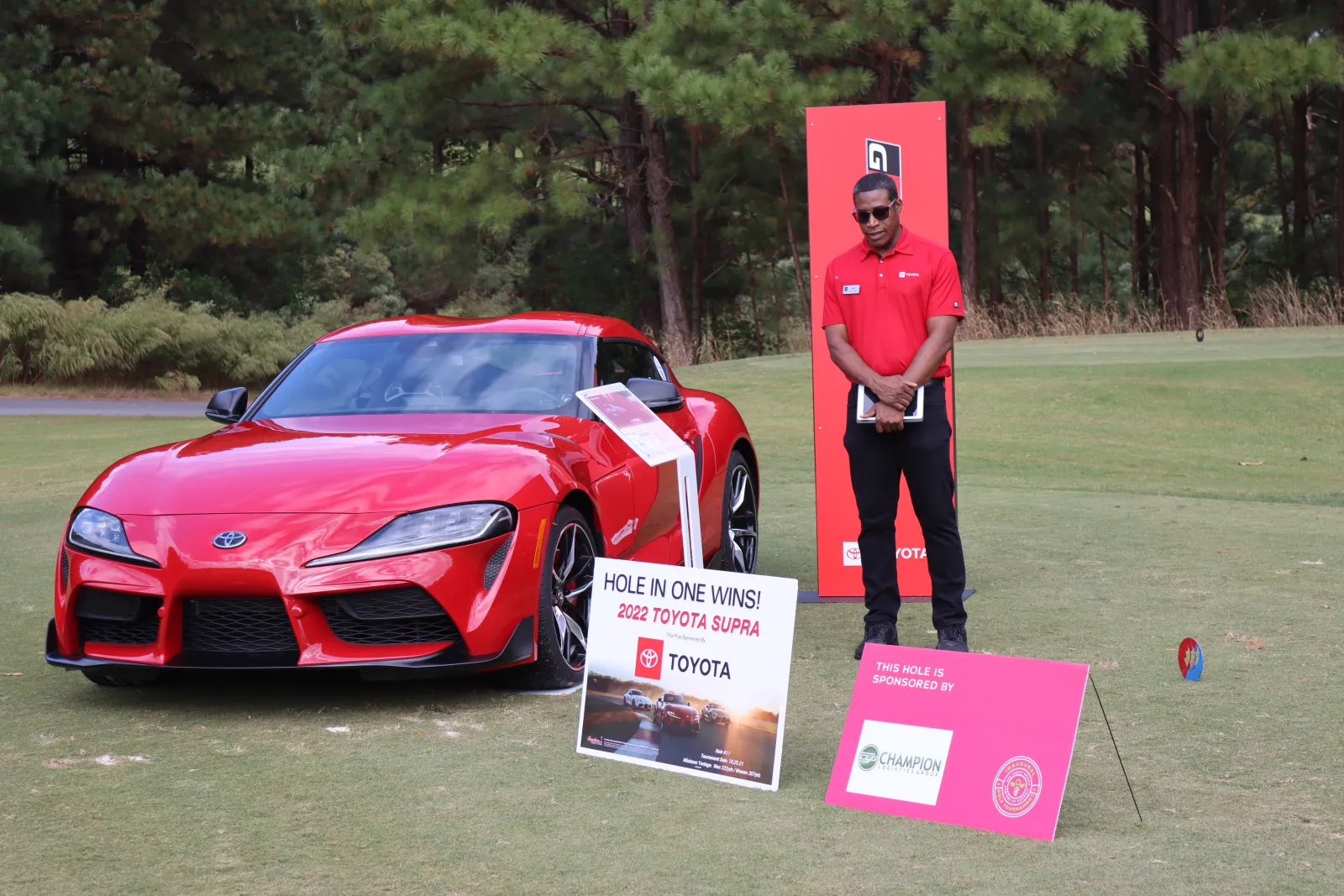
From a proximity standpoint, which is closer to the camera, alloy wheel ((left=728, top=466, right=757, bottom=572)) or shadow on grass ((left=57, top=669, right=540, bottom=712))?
shadow on grass ((left=57, top=669, right=540, bottom=712))

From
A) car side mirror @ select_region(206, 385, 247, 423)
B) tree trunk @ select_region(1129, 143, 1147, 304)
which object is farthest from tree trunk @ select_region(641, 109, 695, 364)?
car side mirror @ select_region(206, 385, 247, 423)

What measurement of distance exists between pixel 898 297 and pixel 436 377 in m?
2.10

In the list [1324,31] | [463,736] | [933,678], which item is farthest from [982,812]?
[1324,31]

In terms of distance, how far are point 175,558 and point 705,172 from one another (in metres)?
31.0

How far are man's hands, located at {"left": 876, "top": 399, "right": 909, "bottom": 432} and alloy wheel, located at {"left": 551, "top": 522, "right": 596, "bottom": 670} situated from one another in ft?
3.95

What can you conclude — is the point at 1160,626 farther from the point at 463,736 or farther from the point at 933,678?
the point at 463,736

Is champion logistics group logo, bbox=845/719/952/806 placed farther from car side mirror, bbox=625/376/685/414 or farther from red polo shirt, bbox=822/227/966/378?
car side mirror, bbox=625/376/685/414

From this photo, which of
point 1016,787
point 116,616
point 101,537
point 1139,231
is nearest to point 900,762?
point 1016,787

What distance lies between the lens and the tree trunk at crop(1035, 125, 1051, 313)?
36688 millimetres

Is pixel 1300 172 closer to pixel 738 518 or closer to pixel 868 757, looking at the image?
pixel 738 518

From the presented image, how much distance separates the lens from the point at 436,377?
6.77 meters

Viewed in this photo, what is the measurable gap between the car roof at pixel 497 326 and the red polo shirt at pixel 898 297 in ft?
4.78

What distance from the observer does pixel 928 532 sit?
6.14 meters

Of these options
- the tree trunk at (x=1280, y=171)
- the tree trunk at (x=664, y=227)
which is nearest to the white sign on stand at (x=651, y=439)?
the tree trunk at (x=664, y=227)
